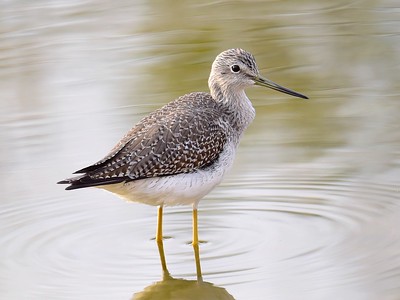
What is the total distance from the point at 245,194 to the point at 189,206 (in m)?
0.54

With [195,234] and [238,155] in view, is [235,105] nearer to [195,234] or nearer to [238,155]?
[238,155]

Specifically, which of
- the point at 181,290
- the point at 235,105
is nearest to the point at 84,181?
the point at 181,290

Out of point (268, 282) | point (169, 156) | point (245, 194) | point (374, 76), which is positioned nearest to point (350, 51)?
point (374, 76)

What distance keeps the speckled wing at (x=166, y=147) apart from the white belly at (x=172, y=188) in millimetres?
67

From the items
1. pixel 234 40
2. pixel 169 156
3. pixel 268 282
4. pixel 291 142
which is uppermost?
pixel 234 40

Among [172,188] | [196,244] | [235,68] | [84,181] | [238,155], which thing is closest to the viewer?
[84,181]

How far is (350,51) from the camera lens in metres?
13.8

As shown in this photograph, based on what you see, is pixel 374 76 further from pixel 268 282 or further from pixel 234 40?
pixel 268 282

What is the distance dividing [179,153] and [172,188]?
0.31 metres

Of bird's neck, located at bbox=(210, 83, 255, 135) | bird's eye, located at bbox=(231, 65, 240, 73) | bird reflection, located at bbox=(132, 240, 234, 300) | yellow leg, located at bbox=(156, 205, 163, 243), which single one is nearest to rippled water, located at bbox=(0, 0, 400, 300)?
bird reflection, located at bbox=(132, 240, 234, 300)

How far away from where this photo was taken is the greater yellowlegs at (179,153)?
8.99 meters

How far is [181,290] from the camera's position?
8516mm

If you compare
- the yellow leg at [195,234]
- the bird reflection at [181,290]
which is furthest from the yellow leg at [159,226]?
the bird reflection at [181,290]

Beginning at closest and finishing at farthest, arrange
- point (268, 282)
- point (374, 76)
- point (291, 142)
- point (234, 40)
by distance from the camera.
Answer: point (268, 282)
point (291, 142)
point (374, 76)
point (234, 40)
